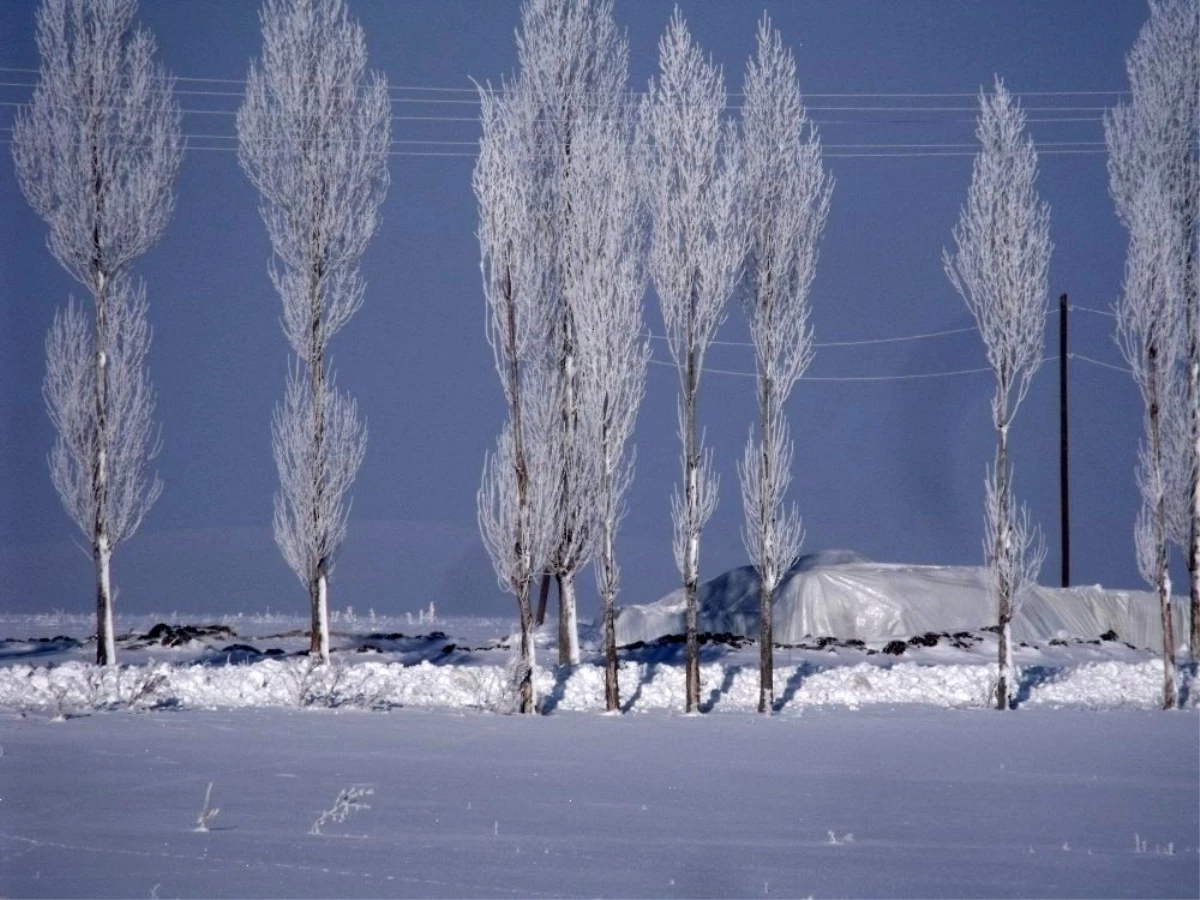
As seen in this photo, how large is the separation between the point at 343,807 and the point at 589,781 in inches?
105

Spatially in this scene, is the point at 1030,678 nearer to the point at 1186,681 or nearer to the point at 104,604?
the point at 1186,681

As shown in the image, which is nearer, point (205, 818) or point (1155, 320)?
point (205, 818)

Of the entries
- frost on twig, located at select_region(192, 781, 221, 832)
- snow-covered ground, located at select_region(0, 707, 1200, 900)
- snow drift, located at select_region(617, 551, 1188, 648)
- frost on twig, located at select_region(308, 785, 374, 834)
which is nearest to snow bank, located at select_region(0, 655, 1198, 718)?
snow-covered ground, located at select_region(0, 707, 1200, 900)

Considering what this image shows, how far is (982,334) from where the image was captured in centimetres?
1909

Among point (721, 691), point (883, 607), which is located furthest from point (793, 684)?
point (883, 607)

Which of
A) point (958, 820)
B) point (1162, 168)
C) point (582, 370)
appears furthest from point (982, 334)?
point (958, 820)

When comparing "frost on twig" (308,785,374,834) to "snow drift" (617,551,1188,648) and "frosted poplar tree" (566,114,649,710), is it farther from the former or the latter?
"snow drift" (617,551,1188,648)

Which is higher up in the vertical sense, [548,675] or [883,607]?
[548,675]

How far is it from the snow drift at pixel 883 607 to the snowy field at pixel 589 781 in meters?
3.49

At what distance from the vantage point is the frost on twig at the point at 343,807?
8062mm

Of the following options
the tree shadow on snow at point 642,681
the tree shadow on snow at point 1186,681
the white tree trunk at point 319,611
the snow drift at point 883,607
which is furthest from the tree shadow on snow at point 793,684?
the white tree trunk at point 319,611

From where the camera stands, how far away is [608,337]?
17.3 m

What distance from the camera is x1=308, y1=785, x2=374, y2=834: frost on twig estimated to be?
8062mm

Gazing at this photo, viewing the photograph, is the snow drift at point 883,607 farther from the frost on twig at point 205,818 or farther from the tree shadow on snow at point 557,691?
the frost on twig at point 205,818
